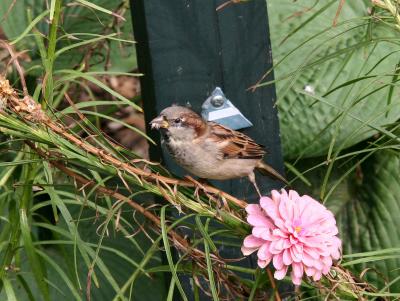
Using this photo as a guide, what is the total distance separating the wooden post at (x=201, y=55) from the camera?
218 centimetres

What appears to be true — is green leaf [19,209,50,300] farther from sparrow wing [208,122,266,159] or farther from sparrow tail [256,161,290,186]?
sparrow tail [256,161,290,186]

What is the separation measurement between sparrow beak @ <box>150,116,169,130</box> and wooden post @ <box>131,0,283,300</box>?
99 mm

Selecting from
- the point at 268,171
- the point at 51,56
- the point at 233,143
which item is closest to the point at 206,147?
the point at 233,143

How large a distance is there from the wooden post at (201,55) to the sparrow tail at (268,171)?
80 millimetres

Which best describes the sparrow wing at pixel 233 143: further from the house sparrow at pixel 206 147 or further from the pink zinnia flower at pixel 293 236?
the pink zinnia flower at pixel 293 236

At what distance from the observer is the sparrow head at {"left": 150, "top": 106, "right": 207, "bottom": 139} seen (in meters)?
2.12

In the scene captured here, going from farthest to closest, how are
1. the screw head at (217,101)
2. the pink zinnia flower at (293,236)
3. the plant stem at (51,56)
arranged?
1. the screw head at (217,101)
2. the plant stem at (51,56)
3. the pink zinnia flower at (293,236)

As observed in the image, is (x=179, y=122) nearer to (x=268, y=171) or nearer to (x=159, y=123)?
(x=159, y=123)

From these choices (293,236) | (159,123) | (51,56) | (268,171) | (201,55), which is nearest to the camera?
(293,236)

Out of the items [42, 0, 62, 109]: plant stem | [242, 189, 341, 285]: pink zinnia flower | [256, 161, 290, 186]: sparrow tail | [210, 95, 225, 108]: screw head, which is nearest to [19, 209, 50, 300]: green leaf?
[42, 0, 62, 109]: plant stem

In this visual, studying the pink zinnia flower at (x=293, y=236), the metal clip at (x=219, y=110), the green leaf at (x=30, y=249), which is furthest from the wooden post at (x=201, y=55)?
the pink zinnia flower at (x=293, y=236)

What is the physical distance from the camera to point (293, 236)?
1652 millimetres

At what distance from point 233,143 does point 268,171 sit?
15cm

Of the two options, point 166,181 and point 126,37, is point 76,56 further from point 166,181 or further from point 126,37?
point 166,181
